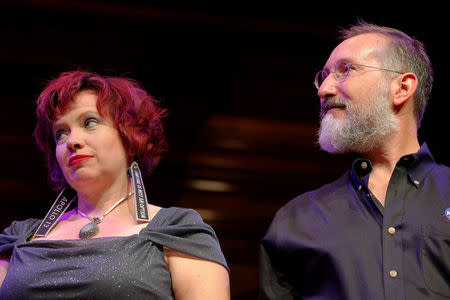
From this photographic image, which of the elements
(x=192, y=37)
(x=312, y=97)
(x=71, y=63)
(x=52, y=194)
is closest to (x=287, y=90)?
(x=312, y=97)

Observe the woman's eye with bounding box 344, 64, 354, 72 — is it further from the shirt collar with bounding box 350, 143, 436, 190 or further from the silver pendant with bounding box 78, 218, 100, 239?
the silver pendant with bounding box 78, 218, 100, 239

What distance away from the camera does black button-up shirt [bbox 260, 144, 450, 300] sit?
1659mm

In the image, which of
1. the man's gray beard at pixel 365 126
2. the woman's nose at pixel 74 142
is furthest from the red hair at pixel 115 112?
the man's gray beard at pixel 365 126

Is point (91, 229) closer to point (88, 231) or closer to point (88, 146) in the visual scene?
point (88, 231)

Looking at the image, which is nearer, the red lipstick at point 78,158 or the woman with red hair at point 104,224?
the woman with red hair at point 104,224

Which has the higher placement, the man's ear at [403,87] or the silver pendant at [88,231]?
the man's ear at [403,87]

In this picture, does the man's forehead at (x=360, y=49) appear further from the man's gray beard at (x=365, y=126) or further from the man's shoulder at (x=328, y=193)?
the man's shoulder at (x=328, y=193)

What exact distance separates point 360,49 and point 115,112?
807 mm

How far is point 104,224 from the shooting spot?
6.36ft

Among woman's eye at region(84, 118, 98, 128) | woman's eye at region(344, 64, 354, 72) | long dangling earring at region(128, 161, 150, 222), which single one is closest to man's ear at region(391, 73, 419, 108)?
woman's eye at region(344, 64, 354, 72)

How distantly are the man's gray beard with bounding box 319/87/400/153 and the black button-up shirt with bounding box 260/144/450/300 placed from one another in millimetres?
80

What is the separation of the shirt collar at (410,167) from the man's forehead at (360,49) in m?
0.34

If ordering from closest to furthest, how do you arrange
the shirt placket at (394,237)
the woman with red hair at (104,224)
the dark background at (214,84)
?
the shirt placket at (394,237), the woman with red hair at (104,224), the dark background at (214,84)

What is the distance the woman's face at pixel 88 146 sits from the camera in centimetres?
194
